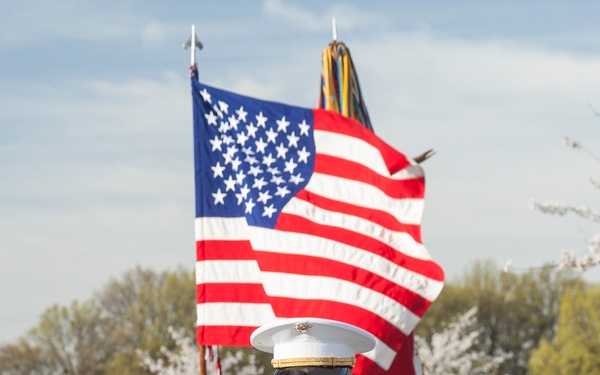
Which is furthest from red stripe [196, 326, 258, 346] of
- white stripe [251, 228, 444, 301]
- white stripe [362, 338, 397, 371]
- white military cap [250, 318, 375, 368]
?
white military cap [250, 318, 375, 368]

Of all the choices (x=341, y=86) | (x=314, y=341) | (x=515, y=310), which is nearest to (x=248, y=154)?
(x=341, y=86)

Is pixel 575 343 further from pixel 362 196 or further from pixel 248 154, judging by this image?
pixel 248 154

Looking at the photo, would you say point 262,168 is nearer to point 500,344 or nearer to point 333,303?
point 333,303

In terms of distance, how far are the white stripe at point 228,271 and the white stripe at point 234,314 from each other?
0.25 meters

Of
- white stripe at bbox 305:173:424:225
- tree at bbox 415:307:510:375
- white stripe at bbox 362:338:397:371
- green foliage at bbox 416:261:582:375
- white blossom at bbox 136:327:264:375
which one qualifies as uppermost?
green foliage at bbox 416:261:582:375

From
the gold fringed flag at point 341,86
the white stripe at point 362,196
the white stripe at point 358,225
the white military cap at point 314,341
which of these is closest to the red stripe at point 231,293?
the white stripe at point 358,225

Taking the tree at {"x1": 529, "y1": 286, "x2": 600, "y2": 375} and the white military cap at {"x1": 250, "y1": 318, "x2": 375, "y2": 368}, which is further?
the tree at {"x1": 529, "y1": 286, "x2": 600, "y2": 375}

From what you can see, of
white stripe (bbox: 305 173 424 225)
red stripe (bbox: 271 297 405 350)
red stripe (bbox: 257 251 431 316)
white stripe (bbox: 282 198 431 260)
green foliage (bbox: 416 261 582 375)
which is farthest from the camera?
green foliage (bbox: 416 261 582 375)

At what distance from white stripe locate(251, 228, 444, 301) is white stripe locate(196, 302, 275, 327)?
487 mm

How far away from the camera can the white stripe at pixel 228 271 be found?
38.5ft

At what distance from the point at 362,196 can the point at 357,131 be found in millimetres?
754

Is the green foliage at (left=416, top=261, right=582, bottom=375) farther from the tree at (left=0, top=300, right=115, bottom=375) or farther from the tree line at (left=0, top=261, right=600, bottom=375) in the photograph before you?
the tree at (left=0, top=300, right=115, bottom=375)

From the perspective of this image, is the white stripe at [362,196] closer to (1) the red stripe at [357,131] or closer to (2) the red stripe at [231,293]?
(1) the red stripe at [357,131]

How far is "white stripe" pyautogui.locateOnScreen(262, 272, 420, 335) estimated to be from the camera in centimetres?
1164
